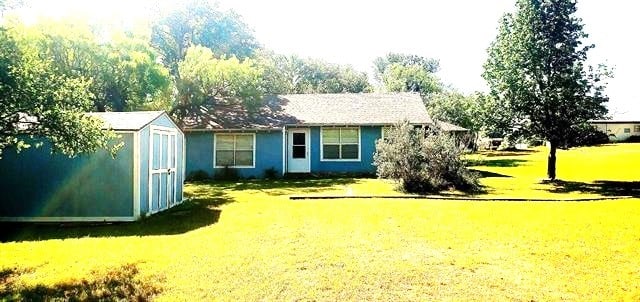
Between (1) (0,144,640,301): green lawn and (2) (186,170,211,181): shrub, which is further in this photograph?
(2) (186,170,211,181): shrub

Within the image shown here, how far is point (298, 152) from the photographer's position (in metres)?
24.3

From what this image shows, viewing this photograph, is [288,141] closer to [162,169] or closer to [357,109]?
[357,109]

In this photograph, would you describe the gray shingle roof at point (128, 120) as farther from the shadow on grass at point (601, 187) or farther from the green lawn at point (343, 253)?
the shadow on grass at point (601, 187)

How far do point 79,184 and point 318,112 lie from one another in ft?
50.5

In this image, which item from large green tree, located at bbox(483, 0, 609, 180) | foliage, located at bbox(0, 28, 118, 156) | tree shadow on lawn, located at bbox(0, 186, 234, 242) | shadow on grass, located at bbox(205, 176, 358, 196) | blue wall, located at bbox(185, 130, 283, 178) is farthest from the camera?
blue wall, located at bbox(185, 130, 283, 178)

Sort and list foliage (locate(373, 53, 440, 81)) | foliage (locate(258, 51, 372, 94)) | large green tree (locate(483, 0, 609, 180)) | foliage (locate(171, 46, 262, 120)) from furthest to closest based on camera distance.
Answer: foliage (locate(373, 53, 440, 81)), foliage (locate(258, 51, 372, 94)), foliage (locate(171, 46, 262, 120)), large green tree (locate(483, 0, 609, 180))

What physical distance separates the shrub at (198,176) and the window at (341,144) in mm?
5784

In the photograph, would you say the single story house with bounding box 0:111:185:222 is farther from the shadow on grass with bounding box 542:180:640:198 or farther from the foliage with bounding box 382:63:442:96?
the foliage with bounding box 382:63:442:96

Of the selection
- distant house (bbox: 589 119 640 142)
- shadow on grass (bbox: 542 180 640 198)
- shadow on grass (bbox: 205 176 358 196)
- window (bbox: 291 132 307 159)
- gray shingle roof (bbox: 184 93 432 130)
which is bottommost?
shadow on grass (bbox: 205 176 358 196)

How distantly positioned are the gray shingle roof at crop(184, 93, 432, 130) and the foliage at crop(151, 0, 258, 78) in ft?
29.8

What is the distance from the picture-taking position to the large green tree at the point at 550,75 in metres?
20.2

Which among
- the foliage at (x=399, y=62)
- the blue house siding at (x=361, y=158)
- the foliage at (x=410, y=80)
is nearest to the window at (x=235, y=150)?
the blue house siding at (x=361, y=158)

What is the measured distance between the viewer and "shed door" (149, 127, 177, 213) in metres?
12.2

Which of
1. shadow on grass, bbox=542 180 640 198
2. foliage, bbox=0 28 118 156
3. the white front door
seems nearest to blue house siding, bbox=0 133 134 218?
foliage, bbox=0 28 118 156
